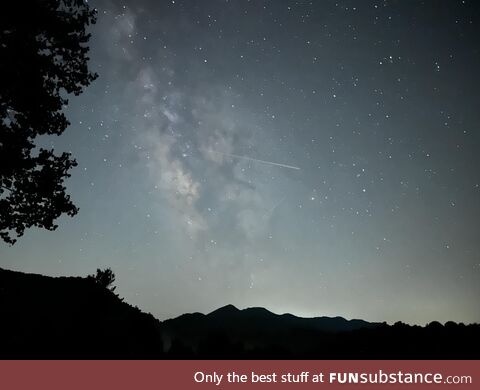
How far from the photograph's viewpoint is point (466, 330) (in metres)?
7.39

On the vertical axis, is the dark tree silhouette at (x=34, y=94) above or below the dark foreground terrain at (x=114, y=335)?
above

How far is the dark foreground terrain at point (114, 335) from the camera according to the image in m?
7.49

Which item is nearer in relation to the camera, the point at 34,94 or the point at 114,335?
the point at 34,94

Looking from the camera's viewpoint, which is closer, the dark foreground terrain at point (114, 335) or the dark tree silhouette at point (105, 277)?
the dark foreground terrain at point (114, 335)

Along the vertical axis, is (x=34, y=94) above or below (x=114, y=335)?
above

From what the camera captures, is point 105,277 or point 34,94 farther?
point 105,277

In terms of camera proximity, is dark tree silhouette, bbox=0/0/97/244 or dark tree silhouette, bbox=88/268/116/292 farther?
dark tree silhouette, bbox=88/268/116/292

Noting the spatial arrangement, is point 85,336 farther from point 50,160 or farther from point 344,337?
point 344,337

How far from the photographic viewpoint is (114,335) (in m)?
12.5

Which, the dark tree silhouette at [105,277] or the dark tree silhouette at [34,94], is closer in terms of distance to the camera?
the dark tree silhouette at [34,94]

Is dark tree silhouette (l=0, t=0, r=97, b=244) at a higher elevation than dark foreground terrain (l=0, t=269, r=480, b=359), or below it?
higher

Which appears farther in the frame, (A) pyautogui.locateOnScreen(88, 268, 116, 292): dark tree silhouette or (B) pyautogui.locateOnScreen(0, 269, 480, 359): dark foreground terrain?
(A) pyautogui.locateOnScreen(88, 268, 116, 292): dark tree silhouette

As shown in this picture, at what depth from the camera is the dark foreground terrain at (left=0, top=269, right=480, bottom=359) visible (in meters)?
7.49
